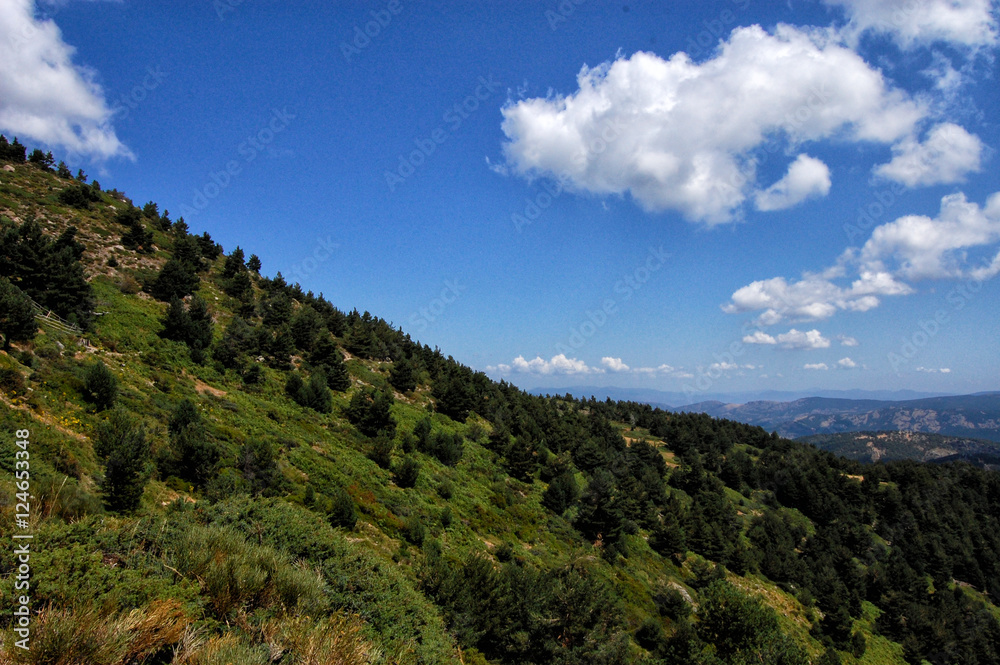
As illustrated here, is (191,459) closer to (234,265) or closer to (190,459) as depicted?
(190,459)

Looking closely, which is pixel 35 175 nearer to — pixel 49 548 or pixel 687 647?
pixel 49 548

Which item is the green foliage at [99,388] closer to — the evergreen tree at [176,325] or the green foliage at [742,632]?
the evergreen tree at [176,325]

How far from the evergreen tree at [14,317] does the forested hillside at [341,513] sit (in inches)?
3.4

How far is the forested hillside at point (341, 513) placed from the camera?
568 cm

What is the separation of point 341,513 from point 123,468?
6728 mm

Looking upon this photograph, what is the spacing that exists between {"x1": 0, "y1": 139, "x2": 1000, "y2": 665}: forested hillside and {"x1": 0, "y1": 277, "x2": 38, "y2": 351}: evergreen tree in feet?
0.28

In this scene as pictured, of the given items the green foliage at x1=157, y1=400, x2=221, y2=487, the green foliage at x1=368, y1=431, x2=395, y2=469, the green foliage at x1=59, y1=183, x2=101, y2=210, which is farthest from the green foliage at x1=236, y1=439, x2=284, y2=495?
the green foliage at x1=59, y1=183, x2=101, y2=210

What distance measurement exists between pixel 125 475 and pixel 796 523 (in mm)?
64342

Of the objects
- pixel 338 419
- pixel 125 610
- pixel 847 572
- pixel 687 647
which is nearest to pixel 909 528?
pixel 847 572

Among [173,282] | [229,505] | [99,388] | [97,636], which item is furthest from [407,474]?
[173,282]

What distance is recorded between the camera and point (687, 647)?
1680cm

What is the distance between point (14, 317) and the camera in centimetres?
1557

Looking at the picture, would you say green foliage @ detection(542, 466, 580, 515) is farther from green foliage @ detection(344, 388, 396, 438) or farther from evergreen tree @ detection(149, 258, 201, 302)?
evergreen tree @ detection(149, 258, 201, 302)

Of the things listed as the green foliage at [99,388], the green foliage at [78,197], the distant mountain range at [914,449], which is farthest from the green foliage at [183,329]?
the distant mountain range at [914,449]
